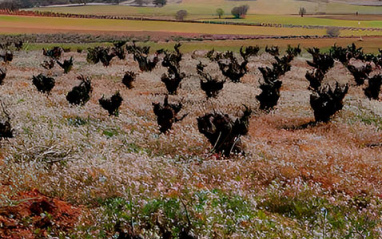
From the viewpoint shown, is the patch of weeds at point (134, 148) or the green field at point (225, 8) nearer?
the patch of weeds at point (134, 148)

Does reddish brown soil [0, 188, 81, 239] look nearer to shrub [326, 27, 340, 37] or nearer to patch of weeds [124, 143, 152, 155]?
patch of weeds [124, 143, 152, 155]

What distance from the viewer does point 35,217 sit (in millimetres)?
7348

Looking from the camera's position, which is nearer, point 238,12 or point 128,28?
point 128,28

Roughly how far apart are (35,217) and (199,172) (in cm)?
415

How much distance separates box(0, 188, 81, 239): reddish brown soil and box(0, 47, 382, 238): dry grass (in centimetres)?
28

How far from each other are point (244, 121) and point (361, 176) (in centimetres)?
381

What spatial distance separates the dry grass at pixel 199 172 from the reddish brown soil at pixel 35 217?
284 millimetres

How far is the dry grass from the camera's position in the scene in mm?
7668

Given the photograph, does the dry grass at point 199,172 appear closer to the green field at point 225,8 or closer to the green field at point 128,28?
the green field at point 128,28

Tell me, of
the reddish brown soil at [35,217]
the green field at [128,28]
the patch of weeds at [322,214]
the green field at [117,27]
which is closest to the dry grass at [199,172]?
the patch of weeds at [322,214]

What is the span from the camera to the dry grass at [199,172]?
767 centimetres

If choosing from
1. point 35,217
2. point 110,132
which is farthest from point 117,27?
point 35,217

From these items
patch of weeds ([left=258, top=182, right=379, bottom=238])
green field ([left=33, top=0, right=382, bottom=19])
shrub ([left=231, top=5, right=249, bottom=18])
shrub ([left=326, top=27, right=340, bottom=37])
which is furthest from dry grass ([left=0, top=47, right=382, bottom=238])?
shrub ([left=231, top=5, right=249, bottom=18])

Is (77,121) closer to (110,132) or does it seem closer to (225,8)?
A: (110,132)
